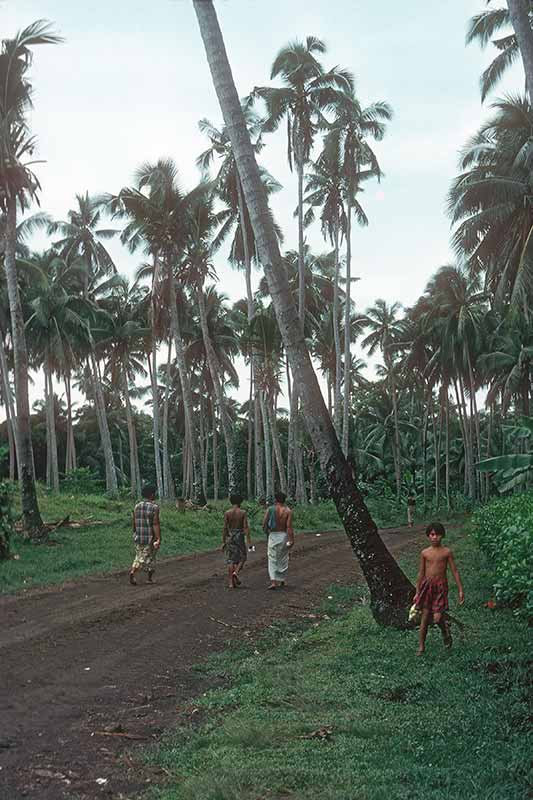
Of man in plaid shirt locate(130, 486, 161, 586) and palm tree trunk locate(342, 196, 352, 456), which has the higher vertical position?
palm tree trunk locate(342, 196, 352, 456)

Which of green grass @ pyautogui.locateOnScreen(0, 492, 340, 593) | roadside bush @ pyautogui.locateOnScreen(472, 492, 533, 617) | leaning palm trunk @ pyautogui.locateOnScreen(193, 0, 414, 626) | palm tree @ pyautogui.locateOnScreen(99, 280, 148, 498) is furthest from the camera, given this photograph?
palm tree @ pyautogui.locateOnScreen(99, 280, 148, 498)

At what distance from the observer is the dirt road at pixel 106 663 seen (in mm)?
4828

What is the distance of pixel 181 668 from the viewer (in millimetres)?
7566

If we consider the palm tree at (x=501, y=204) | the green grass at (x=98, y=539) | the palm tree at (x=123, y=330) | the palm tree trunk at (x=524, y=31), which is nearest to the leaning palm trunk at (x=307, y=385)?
the palm tree trunk at (x=524, y=31)

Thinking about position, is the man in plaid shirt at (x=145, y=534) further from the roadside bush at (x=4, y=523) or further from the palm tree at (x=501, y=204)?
the palm tree at (x=501, y=204)

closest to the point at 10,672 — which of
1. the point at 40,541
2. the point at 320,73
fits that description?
the point at 40,541

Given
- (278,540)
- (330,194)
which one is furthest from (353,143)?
(278,540)

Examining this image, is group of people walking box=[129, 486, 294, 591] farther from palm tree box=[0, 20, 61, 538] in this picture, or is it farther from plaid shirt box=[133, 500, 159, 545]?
palm tree box=[0, 20, 61, 538]

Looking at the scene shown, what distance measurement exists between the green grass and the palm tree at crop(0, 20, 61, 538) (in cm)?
141

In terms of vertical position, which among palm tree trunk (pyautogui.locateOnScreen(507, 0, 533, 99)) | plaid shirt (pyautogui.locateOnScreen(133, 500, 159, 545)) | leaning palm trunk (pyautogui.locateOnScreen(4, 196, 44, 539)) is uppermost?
palm tree trunk (pyautogui.locateOnScreen(507, 0, 533, 99))

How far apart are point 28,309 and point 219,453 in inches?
1133

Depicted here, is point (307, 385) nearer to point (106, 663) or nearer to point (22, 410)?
→ point (106, 663)

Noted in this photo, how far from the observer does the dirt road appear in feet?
15.8

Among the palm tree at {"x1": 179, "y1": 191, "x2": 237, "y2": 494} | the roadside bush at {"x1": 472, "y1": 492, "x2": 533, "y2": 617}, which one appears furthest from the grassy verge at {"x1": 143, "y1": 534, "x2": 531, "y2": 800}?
the palm tree at {"x1": 179, "y1": 191, "x2": 237, "y2": 494}
